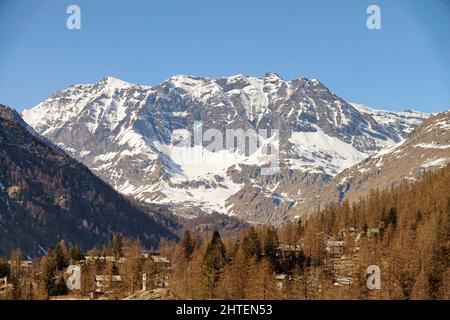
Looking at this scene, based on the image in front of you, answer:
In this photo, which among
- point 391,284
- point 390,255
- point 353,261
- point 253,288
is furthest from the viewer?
point 353,261

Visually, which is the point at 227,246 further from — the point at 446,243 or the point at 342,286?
the point at 446,243

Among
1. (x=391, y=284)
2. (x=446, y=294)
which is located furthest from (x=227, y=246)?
(x=446, y=294)

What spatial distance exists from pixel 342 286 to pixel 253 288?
2593cm
